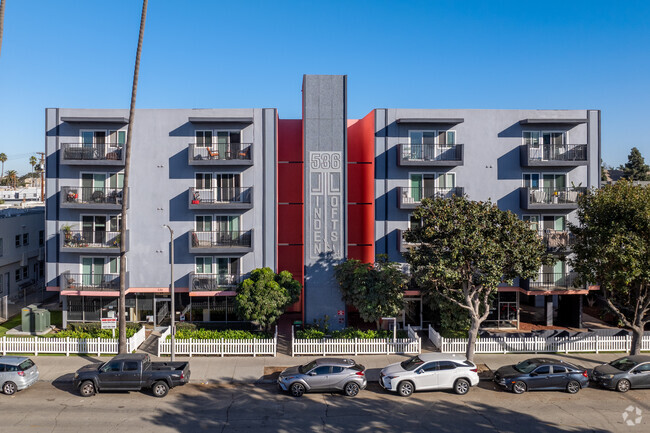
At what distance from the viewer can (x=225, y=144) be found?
2789 centimetres

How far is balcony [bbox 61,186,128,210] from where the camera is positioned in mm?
27047

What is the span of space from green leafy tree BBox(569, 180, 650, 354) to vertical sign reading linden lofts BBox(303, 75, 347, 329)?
1255 cm

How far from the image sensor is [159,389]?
1845 cm

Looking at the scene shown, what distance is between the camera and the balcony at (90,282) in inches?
1072

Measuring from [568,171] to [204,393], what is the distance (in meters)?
24.6

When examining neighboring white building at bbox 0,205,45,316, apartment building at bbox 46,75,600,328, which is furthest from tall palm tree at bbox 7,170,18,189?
apartment building at bbox 46,75,600,328

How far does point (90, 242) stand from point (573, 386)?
86.3ft

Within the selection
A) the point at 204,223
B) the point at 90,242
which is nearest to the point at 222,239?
the point at 204,223

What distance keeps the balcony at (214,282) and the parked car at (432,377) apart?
11938 mm

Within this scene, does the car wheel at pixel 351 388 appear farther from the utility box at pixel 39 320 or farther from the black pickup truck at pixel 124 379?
the utility box at pixel 39 320

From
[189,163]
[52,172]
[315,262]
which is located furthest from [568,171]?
[52,172]

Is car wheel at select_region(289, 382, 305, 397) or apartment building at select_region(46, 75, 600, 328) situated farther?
apartment building at select_region(46, 75, 600, 328)

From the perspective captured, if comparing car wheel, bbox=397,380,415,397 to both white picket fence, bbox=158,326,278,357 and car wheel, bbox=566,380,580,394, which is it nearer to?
car wheel, bbox=566,380,580,394

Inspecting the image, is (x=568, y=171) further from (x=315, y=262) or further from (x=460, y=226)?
(x=315, y=262)
